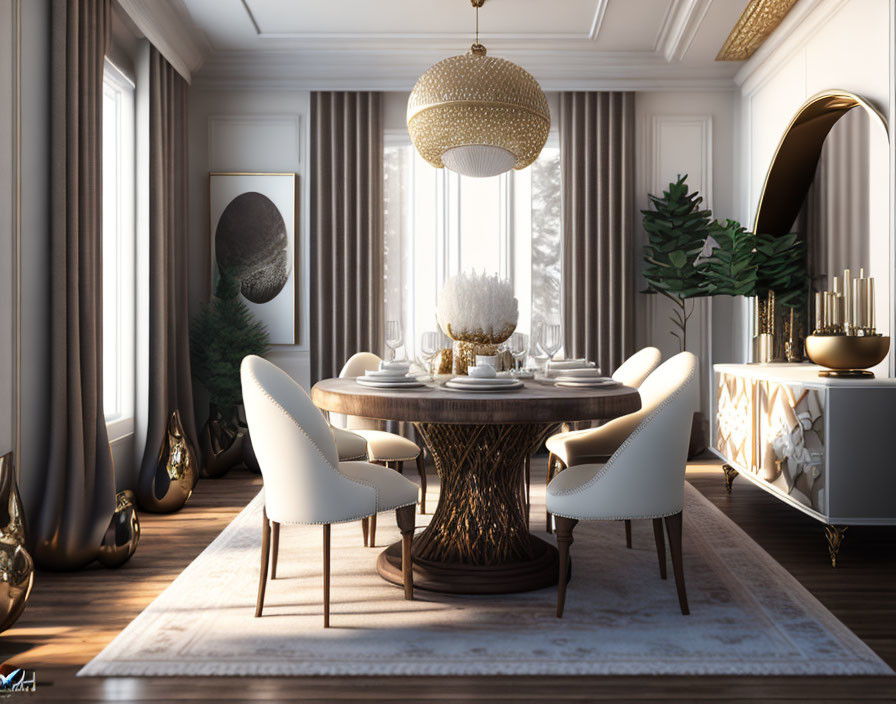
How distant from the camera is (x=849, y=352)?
3145mm

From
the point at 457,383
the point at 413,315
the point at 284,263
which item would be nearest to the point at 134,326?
the point at 284,263

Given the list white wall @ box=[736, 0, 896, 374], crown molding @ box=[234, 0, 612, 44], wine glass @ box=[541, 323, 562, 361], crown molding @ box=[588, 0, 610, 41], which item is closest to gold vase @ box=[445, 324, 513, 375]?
wine glass @ box=[541, 323, 562, 361]

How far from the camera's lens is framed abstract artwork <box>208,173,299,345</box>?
549 cm

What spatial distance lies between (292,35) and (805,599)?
447 cm

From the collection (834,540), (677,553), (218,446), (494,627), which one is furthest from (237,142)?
(834,540)

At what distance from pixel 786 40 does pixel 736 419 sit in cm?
237

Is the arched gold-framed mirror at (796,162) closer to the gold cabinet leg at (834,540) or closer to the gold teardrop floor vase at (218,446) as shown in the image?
the gold cabinet leg at (834,540)

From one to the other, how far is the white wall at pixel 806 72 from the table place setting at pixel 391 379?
2.21 metres

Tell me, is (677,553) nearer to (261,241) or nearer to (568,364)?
(568,364)

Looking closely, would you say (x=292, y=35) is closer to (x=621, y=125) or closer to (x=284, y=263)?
(x=284, y=263)

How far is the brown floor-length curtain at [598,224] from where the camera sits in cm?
550

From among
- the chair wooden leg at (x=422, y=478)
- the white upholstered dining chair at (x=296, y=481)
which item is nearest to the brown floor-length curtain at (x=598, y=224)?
the chair wooden leg at (x=422, y=478)

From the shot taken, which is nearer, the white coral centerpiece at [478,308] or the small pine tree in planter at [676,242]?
the white coral centerpiece at [478,308]

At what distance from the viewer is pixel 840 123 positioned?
4.57 metres
